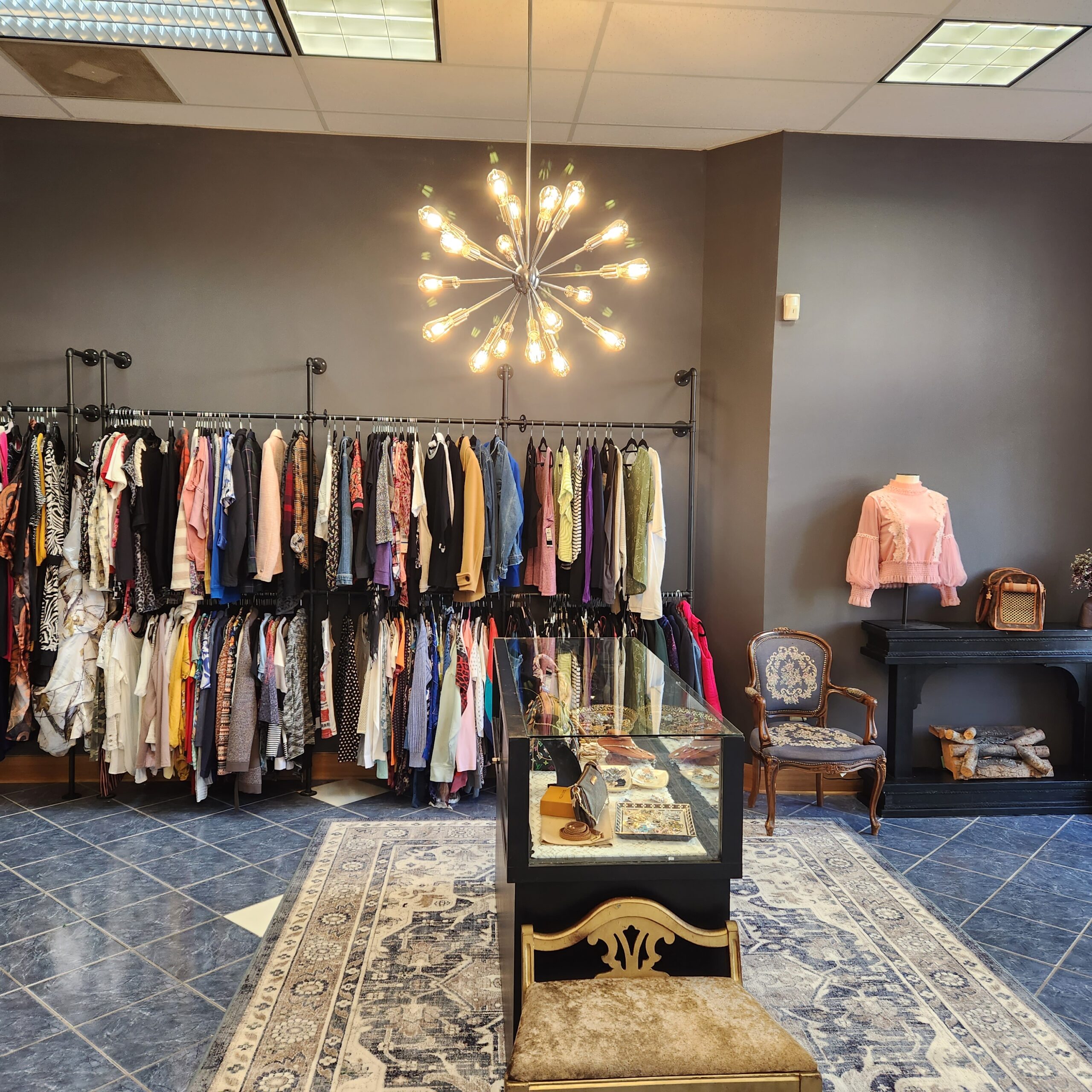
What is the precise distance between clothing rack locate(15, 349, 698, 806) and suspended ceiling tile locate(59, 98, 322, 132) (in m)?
1.23

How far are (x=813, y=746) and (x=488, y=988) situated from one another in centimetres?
205

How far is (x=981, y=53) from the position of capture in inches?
144

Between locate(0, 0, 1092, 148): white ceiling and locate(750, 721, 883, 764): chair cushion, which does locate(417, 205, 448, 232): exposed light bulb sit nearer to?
locate(0, 0, 1092, 148): white ceiling

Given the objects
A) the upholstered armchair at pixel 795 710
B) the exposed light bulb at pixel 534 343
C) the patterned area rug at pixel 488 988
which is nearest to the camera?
the patterned area rug at pixel 488 988

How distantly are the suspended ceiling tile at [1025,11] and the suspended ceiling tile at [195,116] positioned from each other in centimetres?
304

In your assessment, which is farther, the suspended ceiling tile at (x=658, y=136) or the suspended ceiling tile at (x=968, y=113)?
the suspended ceiling tile at (x=658, y=136)

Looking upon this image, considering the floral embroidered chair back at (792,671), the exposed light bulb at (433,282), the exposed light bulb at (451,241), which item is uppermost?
the exposed light bulb at (451,241)

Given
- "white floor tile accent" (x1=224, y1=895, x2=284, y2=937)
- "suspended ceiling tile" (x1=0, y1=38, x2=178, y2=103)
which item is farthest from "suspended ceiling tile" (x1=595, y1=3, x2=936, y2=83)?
"white floor tile accent" (x1=224, y1=895, x2=284, y2=937)

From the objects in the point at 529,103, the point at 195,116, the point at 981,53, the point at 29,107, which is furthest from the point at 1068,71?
the point at 29,107

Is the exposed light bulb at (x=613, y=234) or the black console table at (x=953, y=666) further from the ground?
the exposed light bulb at (x=613, y=234)

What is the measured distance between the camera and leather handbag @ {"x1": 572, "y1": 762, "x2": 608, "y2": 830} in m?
2.13

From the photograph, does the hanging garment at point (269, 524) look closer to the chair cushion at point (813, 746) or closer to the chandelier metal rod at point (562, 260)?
the chandelier metal rod at point (562, 260)

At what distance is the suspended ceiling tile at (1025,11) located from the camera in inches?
127

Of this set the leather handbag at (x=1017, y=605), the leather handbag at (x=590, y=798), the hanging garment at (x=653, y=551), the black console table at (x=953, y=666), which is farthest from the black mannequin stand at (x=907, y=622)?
the leather handbag at (x=590, y=798)
